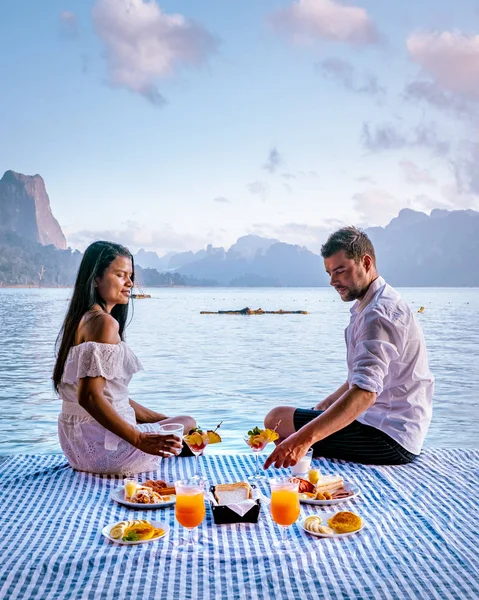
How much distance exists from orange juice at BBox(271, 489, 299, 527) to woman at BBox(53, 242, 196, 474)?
130 cm

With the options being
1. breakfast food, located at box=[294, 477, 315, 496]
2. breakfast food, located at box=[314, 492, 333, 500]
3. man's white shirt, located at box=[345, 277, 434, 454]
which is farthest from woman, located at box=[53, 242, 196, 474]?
man's white shirt, located at box=[345, 277, 434, 454]

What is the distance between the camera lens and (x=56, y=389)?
4.35 meters

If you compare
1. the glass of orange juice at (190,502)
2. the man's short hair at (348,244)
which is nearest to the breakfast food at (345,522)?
the glass of orange juice at (190,502)

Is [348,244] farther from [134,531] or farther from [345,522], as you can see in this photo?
[134,531]

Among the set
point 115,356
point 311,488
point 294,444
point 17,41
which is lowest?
point 311,488

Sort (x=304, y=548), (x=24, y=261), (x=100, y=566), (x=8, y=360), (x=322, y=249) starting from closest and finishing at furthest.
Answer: (x=100, y=566) < (x=304, y=548) < (x=322, y=249) < (x=8, y=360) < (x=24, y=261)

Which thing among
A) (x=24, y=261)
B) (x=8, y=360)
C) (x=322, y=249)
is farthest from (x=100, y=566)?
(x=24, y=261)

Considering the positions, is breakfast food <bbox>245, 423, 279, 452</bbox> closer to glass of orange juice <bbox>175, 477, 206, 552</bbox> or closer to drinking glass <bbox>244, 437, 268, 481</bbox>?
drinking glass <bbox>244, 437, 268, 481</bbox>

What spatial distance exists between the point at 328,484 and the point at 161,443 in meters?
0.90

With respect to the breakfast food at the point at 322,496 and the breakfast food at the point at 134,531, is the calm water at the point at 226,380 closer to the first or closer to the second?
the breakfast food at the point at 322,496

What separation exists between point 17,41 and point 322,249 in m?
28.2

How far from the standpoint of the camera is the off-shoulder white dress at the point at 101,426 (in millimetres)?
4090

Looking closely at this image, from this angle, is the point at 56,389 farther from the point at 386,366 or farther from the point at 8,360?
Result: the point at 8,360

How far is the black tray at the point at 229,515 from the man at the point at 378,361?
2.45 feet
